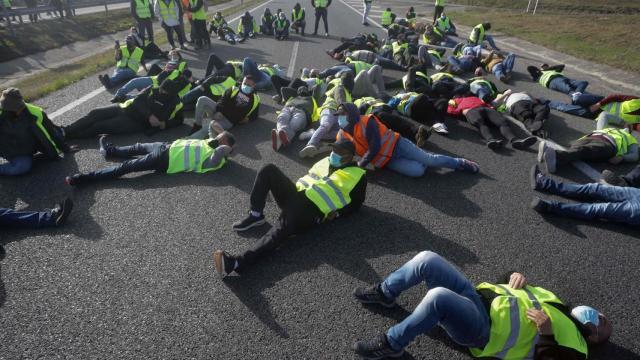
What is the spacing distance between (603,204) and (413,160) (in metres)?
2.26

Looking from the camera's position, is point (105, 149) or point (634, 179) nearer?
point (634, 179)

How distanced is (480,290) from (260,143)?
13.8ft

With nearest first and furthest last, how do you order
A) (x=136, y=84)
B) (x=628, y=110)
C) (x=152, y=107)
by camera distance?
(x=152, y=107) < (x=628, y=110) < (x=136, y=84)

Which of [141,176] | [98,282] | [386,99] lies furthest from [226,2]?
[98,282]

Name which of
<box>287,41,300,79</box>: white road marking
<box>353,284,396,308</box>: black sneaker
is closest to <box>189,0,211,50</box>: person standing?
<box>287,41,300,79</box>: white road marking

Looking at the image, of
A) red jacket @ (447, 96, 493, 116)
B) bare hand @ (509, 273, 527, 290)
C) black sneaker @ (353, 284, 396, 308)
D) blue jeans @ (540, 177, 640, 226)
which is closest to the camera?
bare hand @ (509, 273, 527, 290)

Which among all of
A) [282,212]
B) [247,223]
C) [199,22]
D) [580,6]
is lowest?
[247,223]

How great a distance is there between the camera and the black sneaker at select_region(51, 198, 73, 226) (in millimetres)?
3928

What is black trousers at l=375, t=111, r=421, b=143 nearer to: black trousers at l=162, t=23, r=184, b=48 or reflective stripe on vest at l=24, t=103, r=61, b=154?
reflective stripe on vest at l=24, t=103, r=61, b=154

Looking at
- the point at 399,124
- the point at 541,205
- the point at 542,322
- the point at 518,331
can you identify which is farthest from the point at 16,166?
the point at 541,205

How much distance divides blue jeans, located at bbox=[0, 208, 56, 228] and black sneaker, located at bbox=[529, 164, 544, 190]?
5860 millimetres

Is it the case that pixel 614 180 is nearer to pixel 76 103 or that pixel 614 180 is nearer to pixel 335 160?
pixel 335 160

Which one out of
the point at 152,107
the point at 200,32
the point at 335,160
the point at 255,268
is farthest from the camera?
the point at 200,32

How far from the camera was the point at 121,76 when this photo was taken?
28.2 ft
